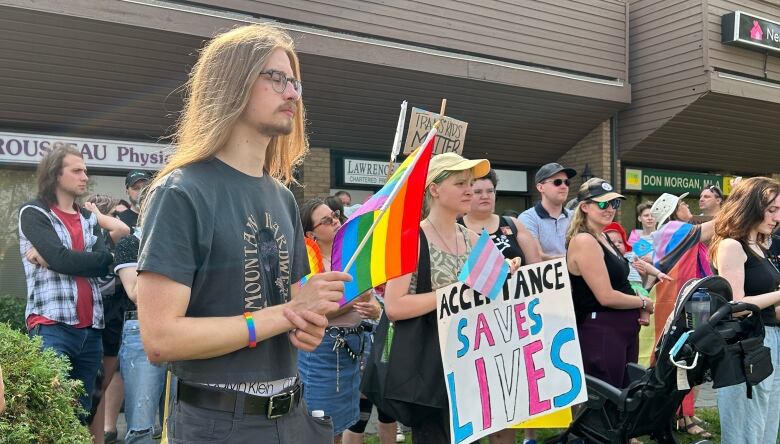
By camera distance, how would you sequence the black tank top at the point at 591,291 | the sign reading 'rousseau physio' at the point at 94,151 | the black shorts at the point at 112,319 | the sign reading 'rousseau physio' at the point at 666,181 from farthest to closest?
the sign reading 'rousseau physio' at the point at 666,181
the sign reading 'rousseau physio' at the point at 94,151
the black shorts at the point at 112,319
the black tank top at the point at 591,291

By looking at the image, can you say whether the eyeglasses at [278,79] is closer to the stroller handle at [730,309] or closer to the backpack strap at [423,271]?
the backpack strap at [423,271]

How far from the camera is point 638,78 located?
13070 mm

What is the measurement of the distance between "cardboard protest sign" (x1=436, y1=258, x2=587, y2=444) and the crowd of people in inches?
5.1

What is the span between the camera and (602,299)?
173 inches

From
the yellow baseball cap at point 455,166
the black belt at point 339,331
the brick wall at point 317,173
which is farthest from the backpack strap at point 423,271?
the brick wall at point 317,173

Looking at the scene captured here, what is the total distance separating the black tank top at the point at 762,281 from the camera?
4086 millimetres

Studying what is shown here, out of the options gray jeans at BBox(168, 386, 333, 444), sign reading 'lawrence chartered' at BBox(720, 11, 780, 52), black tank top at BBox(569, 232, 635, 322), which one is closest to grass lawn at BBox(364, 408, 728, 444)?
black tank top at BBox(569, 232, 635, 322)

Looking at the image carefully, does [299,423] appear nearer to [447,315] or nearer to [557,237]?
[447,315]

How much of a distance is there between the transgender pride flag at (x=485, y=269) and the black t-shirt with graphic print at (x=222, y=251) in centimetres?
152

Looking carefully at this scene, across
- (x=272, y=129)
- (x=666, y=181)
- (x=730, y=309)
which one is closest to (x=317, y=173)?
(x=666, y=181)

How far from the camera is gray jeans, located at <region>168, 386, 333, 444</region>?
1.77 metres

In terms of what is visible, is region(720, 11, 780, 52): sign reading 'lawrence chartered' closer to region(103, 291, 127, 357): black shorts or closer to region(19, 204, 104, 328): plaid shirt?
region(103, 291, 127, 357): black shorts

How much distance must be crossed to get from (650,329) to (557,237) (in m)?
1.28

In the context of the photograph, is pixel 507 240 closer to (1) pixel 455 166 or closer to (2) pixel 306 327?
(1) pixel 455 166
